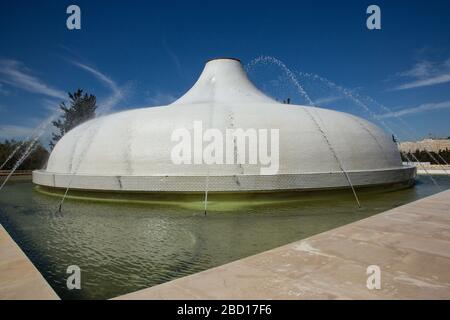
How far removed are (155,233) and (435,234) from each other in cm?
551

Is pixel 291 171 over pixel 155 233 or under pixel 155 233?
over

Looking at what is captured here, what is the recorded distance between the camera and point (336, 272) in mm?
3738

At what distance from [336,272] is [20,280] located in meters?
3.66

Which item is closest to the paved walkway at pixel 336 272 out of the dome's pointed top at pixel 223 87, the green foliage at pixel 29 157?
the dome's pointed top at pixel 223 87

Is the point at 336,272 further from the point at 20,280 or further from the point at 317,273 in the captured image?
the point at 20,280

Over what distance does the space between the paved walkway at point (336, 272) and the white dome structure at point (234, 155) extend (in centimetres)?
625

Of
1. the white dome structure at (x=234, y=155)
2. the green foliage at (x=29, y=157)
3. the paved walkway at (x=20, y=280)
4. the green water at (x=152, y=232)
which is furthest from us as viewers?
the green foliage at (x=29, y=157)

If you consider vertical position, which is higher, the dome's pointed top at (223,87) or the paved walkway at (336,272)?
the dome's pointed top at (223,87)

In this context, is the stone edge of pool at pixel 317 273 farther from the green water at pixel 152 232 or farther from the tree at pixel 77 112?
the tree at pixel 77 112

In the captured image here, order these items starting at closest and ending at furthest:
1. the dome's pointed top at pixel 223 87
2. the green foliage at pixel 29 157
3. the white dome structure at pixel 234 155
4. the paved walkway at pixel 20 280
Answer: the paved walkway at pixel 20 280, the white dome structure at pixel 234 155, the dome's pointed top at pixel 223 87, the green foliage at pixel 29 157

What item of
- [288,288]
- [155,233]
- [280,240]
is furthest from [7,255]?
A: [280,240]

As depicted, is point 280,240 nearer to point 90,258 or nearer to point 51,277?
point 90,258

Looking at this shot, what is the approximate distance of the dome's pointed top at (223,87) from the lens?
62.7 feet

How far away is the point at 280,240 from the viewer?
20.1 ft
